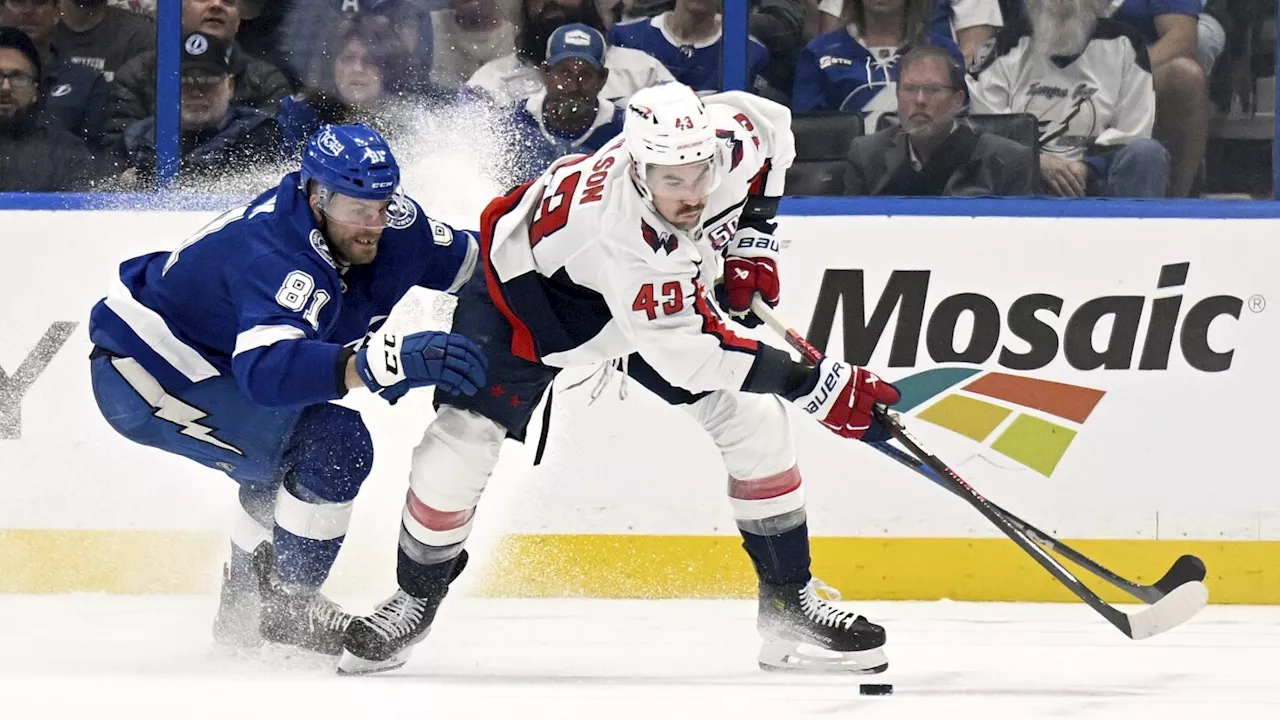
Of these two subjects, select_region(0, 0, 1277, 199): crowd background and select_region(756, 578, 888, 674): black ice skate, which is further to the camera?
select_region(0, 0, 1277, 199): crowd background

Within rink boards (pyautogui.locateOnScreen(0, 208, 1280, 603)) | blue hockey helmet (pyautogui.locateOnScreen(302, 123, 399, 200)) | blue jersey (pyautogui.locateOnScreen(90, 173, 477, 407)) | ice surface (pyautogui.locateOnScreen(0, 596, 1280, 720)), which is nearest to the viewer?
ice surface (pyautogui.locateOnScreen(0, 596, 1280, 720))

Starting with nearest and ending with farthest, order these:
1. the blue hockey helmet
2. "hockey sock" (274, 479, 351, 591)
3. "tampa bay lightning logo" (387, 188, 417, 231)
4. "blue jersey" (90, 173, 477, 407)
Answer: "blue jersey" (90, 173, 477, 407) < the blue hockey helmet < "hockey sock" (274, 479, 351, 591) < "tampa bay lightning logo" (387, 188, 417, 231)

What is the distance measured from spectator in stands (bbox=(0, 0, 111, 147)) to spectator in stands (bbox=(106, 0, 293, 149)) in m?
0.04

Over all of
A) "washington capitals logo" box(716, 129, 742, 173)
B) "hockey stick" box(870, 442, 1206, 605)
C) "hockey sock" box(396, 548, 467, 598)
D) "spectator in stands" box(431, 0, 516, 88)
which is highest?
"washington capitals logo" box(716, 129, 742, 173)

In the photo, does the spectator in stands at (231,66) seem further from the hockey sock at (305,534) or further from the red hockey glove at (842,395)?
the red hockey glove at (842,395)

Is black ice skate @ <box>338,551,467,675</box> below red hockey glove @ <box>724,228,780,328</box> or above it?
below

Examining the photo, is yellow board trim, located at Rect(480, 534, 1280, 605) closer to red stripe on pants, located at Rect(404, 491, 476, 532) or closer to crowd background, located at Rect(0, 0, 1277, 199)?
crowd background, located at Rect(0, 0, 1277, 199)

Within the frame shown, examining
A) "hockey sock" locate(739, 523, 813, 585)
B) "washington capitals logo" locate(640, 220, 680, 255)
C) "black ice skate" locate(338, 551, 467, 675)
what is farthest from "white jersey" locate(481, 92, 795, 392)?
"black ice skate" locate(338, 551, 467, 675)

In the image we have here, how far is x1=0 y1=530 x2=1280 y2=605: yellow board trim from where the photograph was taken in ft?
14.3

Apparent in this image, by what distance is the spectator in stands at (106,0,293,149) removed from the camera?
14.8 ft

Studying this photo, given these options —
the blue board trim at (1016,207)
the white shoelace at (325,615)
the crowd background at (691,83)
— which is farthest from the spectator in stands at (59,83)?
the white shoelace at (325,615)

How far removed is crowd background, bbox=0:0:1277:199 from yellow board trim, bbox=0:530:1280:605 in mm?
946

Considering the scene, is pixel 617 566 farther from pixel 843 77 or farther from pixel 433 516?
pixel 843 77

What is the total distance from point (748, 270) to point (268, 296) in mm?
1005
